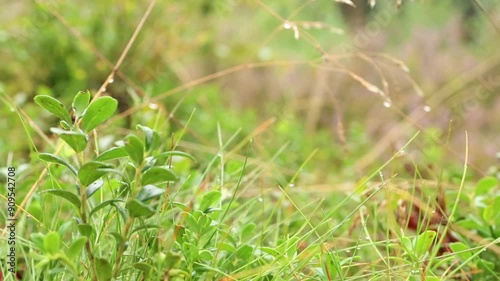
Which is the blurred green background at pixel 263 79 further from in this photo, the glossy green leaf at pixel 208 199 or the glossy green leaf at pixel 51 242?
the glossy green leaf at pixel 51 242

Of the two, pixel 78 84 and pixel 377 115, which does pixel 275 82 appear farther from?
pixel 78 84

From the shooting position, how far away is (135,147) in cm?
75

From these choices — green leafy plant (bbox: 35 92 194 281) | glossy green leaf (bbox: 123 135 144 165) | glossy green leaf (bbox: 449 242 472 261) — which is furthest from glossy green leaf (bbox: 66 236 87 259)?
glossy green leaf (bbox: 449 242 472 261)

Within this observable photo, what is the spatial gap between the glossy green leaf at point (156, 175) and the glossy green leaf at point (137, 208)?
39 mm

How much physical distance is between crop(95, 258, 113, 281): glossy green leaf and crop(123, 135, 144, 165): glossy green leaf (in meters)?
0.12

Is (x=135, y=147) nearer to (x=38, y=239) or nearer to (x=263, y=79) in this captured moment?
(x=38, y=239)

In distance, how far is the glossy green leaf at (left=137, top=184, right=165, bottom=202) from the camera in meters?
0.77

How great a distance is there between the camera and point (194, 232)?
0.90 metres

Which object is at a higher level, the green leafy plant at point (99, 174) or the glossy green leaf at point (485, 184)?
the green leafy plant at point (99, 174)

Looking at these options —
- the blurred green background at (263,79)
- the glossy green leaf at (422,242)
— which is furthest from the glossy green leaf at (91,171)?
the blurred green background at (263,79)

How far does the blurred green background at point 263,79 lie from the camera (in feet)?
7.29

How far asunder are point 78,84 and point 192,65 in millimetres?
1034

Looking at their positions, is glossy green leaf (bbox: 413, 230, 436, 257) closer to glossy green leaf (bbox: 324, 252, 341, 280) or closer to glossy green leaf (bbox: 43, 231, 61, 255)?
glossy green leaf (bbox: 324, 252, 341, 280)

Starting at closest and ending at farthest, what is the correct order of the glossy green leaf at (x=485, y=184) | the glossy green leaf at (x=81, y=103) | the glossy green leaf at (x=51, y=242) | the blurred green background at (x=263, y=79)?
1. the glossy green leaf at (x=51, y=242)
2. the glossy green leaf at (x=81, y=103)
3. the glossy green leaf at (x=485, y=184)
4. the blurred green background at (x=263, y=79)
